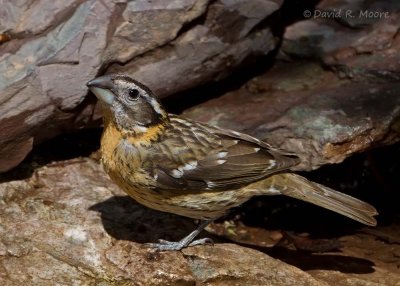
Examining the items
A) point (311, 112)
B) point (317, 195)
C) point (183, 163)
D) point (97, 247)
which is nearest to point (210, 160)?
point (183, 163)

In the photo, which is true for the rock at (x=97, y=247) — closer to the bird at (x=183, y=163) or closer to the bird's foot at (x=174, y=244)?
the bird's foot at (x=174, y=244)

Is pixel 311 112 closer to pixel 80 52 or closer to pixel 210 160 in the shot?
pixel 210 160

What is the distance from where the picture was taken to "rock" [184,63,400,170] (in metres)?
6.25

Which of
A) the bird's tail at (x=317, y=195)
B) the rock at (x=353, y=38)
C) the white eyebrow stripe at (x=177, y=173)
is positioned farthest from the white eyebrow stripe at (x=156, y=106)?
the rock at (x=353, y=38)

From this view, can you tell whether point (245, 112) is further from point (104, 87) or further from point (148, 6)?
point (104, 87)

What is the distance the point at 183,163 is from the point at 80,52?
120 cm

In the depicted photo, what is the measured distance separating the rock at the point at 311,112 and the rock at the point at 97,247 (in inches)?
38.7

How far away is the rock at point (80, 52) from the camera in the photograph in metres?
5.93

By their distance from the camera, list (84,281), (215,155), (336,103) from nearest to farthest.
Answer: (84,281) < (215,155) < (336,103)

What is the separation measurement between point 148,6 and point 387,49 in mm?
2308

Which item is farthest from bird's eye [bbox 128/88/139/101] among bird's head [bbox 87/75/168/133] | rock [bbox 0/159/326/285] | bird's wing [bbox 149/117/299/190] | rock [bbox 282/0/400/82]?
rock [bbox 282/0/400/82]

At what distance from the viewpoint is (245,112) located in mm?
6848

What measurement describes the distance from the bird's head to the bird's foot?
2.84ft

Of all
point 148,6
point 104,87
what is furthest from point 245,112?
point 104,87
